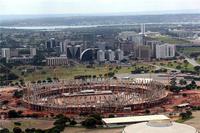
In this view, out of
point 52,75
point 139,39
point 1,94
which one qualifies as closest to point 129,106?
point 1,94

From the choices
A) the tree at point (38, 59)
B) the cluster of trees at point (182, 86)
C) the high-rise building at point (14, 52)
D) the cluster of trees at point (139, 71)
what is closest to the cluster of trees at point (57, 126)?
the cluster of trees at point (182, 86)

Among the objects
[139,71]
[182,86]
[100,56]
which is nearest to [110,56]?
[100,56]

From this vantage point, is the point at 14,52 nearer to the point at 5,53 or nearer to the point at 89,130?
the point at 5,53

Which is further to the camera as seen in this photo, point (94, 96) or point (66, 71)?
point (66, 71)

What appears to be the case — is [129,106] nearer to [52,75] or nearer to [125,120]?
[125,120]

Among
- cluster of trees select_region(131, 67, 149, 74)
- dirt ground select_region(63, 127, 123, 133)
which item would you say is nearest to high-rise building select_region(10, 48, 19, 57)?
cluster of trees select_region(131, 67, 149, 74)

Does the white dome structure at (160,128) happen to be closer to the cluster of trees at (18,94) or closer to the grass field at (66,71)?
the cluster of trees at (18,94)
